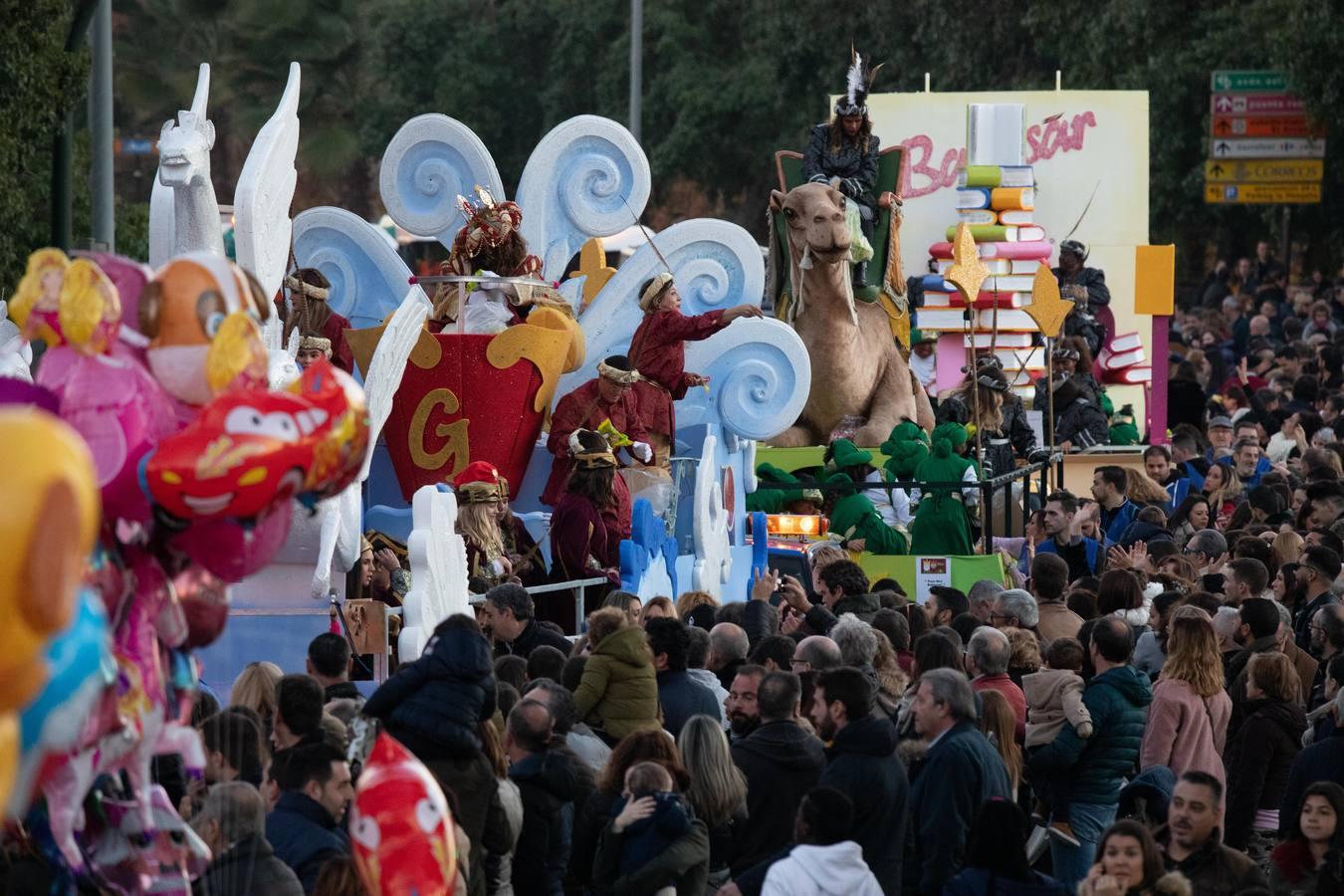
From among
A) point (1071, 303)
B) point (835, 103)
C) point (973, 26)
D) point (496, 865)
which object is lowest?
point (496, 865)

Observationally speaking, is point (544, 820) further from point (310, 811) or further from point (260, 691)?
point (310, 811)

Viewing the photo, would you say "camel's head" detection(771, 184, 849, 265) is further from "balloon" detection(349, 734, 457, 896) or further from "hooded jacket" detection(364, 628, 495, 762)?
"balloon" detection(349, 734, 457, 896)

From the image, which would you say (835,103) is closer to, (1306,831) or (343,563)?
(343,563)

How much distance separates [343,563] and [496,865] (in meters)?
3.56

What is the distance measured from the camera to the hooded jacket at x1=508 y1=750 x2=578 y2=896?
7773 millimetres

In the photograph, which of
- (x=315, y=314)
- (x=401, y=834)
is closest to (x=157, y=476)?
(x=401, y=834)

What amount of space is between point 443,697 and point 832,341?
12424 millimetres

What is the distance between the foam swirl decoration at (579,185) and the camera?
17.0 metres

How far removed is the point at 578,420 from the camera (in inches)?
568

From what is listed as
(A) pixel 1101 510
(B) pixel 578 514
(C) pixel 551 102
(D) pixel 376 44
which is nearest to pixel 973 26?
(C) pixel 551 102

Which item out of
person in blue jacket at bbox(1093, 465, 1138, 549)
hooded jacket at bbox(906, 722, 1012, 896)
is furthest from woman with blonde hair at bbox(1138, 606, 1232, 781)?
person in blue jacket at bbox(1093, 465, 1138, 549)

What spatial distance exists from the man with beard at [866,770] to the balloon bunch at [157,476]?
8.06 ft

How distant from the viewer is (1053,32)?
138 feet

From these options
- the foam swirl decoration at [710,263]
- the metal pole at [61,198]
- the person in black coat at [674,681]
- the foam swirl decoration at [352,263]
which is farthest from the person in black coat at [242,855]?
the metal pole at [61,198]
